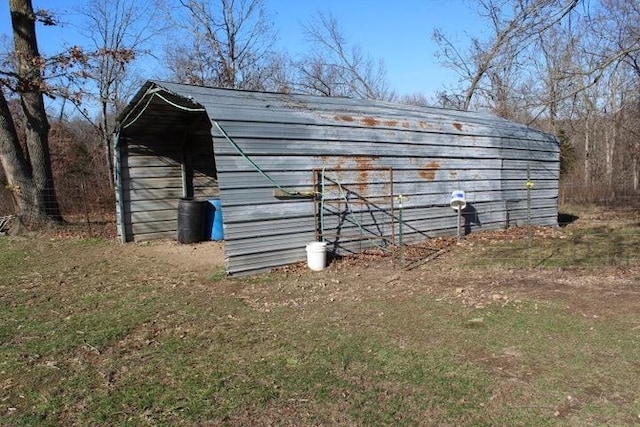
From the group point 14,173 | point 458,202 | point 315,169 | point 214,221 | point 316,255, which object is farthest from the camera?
point 14,173

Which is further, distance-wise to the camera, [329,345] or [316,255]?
[316,255]

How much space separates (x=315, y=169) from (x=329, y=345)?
14.1 feet

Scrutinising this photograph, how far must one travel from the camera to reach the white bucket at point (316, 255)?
7963mm

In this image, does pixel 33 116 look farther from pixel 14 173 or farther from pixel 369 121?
pixel 369 121

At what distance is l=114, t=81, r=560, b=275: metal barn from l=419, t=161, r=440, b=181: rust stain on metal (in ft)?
0.11

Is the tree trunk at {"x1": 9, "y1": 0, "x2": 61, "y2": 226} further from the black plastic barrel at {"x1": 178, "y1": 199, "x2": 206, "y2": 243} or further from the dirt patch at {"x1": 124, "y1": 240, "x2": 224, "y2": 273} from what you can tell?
the black plastic barrel at {"x1": 178, "y1": 199, "x2": 206, "y2": 243}

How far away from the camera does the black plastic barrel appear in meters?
10.9

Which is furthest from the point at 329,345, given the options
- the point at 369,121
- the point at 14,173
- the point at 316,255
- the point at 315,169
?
the point at 14,173

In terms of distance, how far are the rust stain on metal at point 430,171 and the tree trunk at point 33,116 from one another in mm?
9180

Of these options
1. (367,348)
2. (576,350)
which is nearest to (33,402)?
(367,348)

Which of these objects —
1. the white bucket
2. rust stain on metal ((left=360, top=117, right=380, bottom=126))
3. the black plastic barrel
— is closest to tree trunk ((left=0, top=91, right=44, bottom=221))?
the black plastic barrel

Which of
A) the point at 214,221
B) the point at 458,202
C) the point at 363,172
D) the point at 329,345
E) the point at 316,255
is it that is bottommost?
the point at 329,345

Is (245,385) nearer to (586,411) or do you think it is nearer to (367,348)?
(367,348)

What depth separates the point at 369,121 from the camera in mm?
9414
